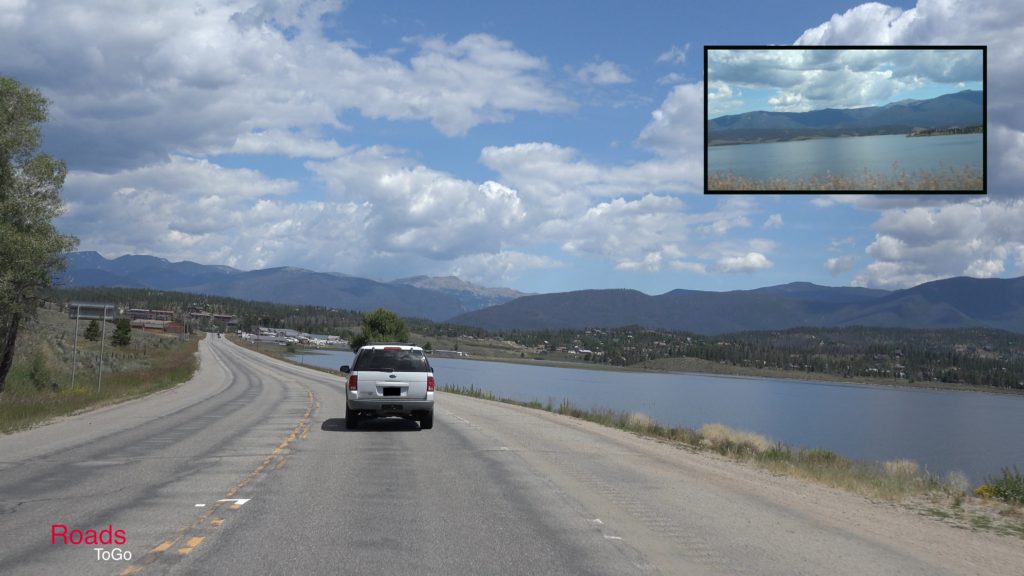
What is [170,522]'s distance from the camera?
856cm

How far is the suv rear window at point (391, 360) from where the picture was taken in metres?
20.1

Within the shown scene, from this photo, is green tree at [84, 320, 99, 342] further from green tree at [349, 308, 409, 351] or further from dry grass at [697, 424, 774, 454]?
dry grass at [697, 424, 774, 454]

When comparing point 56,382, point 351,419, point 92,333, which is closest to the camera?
point 351,419

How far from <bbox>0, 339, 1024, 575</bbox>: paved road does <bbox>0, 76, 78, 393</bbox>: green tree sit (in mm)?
16833

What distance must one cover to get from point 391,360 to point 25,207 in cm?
2149

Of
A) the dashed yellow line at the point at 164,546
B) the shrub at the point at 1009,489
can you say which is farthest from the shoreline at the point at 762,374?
the dashed yellow line at the point at 164,546

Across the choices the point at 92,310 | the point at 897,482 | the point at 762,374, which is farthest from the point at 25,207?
the point at 762,374

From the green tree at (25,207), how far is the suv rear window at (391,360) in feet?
61.3

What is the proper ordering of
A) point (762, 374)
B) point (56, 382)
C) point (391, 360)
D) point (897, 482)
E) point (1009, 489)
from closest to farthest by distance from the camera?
point (1009, 489), point (897, 482), point (391, 360), point (56, 382), point (762, 374)

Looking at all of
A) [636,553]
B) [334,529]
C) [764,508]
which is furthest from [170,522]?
[764,508]

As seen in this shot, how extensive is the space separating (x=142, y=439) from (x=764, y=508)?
13125 mm

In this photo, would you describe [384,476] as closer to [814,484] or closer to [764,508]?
[764,508]

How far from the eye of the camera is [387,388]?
19734 mm

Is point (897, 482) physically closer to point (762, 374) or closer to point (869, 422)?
point (869, 422)
